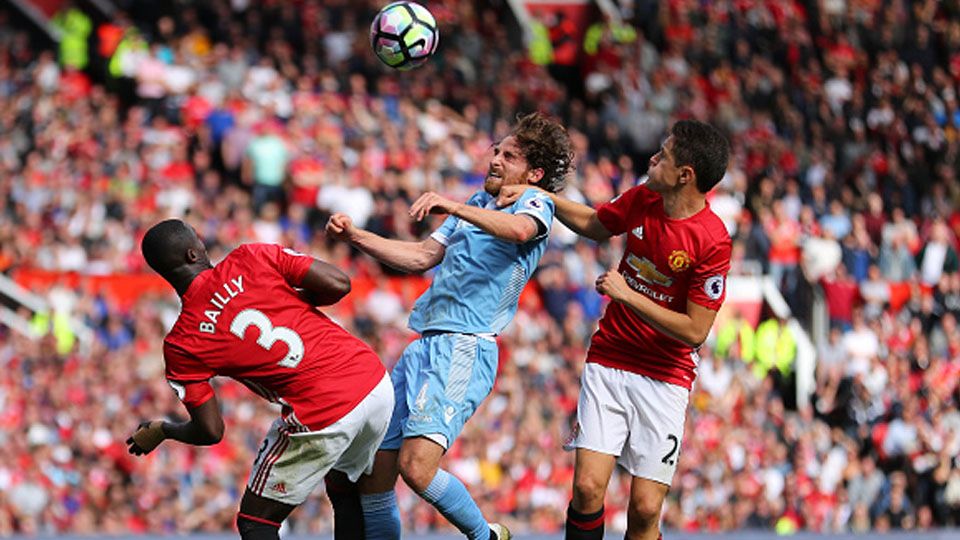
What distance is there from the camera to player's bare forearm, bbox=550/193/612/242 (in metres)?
8.36

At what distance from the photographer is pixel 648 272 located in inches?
320

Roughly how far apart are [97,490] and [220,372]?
747 centimetres

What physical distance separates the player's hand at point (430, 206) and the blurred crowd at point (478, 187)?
23.9 ft

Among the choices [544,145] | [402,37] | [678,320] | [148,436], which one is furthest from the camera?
[402,37]

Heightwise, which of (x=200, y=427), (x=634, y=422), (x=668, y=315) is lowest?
(x=200, y=427)

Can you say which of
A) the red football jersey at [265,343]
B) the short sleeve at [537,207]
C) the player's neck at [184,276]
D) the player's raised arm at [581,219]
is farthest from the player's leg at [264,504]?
the player's raised arm at [581,219]

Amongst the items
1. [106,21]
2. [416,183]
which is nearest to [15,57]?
[106,21]

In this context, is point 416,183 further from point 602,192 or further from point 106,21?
point 106,21

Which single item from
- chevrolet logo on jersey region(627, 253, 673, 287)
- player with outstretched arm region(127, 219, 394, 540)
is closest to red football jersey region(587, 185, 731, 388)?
chevrolet logo on jersey region(627, 253, 673, 287)

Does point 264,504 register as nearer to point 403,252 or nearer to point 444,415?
point 444,415

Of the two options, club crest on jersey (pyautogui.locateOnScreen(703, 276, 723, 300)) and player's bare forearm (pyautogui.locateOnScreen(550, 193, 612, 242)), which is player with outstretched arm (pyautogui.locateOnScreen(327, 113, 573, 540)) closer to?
player's bare forearm (pyautogui.locateOnScreen(550, 193, 612, 242))

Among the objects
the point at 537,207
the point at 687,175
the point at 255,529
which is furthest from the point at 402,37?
the point at 255,529

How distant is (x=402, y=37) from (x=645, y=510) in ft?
8.85

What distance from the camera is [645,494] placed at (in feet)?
26.8
